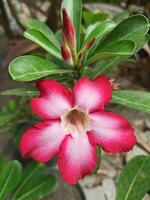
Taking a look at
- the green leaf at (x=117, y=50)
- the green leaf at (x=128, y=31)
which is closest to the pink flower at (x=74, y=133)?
the green leaf at (x=117, y=50)

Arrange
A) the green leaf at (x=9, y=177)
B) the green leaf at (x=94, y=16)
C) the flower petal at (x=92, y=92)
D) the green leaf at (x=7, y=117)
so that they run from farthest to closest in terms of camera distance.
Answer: the green leaf at (x=7, y=117) → the green leaf at (x=94, y=16) → the green leaf at (x=9, y=177) → the flower petal at (x=92, y=92)

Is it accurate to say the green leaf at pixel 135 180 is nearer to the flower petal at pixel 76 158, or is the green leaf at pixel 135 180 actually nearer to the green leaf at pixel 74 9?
the flower petal at pixel 76 158

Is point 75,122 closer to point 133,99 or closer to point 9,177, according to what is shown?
point 133,99

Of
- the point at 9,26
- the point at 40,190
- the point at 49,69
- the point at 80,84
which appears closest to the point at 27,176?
the point at 40,190

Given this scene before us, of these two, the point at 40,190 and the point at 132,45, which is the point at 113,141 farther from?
the point at 40,190

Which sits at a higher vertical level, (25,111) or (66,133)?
(66,133)

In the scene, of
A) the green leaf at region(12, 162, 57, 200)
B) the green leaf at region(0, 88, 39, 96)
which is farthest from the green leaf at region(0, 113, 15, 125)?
the green leaf at region(0, 88, 39, 96)

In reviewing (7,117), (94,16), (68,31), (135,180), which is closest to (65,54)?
(68,31)
